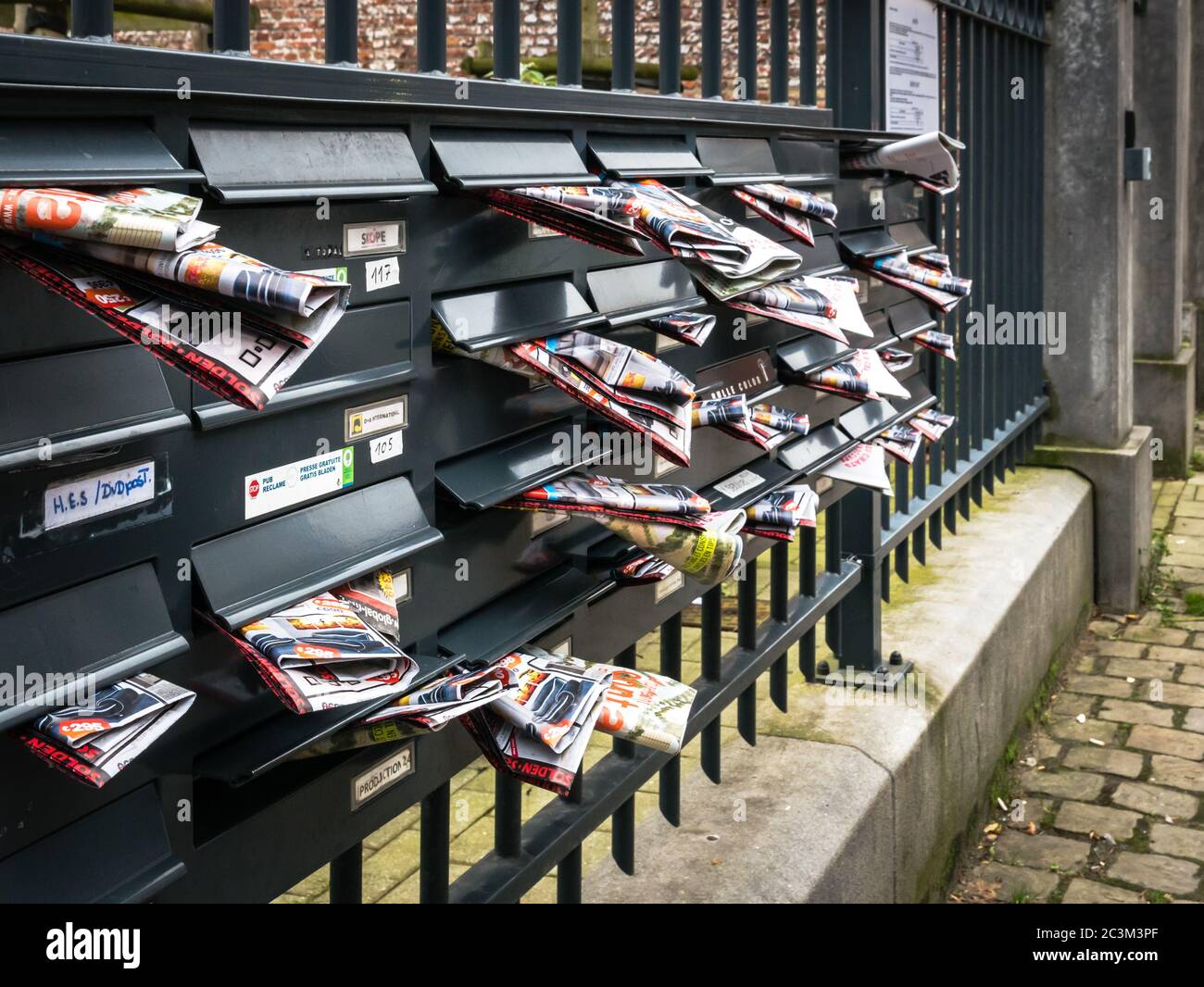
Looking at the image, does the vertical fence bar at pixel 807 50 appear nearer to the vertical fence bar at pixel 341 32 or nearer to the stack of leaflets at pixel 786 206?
the stack of leaflets at pixel 786 206

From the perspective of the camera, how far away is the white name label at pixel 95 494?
1300 mm

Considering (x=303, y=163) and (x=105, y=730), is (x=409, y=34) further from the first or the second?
(x=105, y=730)

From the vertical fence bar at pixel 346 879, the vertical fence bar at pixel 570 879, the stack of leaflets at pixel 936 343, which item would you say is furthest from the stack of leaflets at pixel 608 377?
the stack of leaflets at pixel 936 343

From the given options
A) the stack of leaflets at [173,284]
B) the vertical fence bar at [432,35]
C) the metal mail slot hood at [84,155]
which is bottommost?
the stack of leaflets at [173,284]

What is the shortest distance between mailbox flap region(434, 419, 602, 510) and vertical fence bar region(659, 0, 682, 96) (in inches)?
31.4

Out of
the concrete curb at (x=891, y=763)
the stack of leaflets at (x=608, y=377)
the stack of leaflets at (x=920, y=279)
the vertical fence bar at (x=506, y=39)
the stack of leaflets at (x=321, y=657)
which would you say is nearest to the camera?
the stack of leaflets at (x=321, y=657)

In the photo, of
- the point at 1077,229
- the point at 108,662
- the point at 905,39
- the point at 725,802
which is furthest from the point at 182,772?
the point at 1077,229

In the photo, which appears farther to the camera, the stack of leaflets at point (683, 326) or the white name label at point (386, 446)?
the stack of leaflets at point (683, 326)

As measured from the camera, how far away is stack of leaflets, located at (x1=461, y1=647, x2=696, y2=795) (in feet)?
5.88

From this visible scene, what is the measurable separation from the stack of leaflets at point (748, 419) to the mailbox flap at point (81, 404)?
4.19ft

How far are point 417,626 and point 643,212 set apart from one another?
67cm
